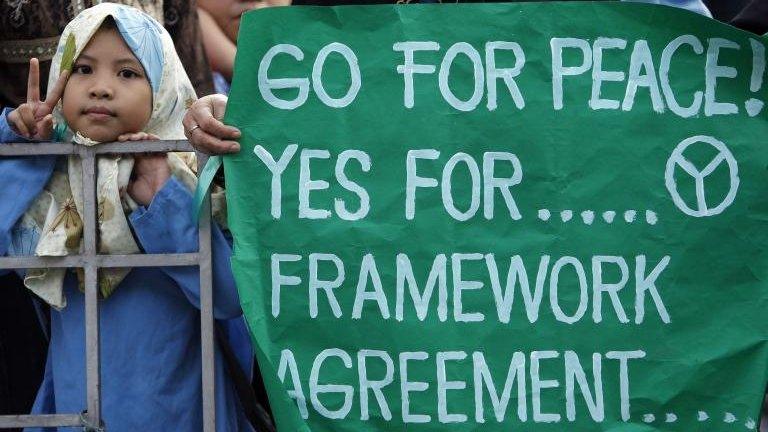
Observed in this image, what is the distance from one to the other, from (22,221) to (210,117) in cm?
60

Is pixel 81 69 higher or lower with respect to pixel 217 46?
lower

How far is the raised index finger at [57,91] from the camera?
4086mm

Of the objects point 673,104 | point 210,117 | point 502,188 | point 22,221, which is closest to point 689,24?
point 673,104

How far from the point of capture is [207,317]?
403 centimetres

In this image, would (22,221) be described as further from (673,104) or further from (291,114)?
(673,104)

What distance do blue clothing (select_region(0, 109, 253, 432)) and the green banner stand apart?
0.17m

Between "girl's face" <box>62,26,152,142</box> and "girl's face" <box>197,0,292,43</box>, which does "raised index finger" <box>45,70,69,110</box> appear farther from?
"girl's face" <box>197,0,292,43</box>

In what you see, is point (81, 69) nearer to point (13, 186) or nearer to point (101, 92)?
point (101, 92)

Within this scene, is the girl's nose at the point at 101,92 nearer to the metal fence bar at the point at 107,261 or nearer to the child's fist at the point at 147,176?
the child's fist at the point at 147,176

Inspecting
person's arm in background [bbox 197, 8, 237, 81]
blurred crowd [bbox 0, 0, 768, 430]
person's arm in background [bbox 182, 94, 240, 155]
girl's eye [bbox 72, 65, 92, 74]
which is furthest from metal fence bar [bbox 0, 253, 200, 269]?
person's arm in background [bbox 197, 8, 237, 81]

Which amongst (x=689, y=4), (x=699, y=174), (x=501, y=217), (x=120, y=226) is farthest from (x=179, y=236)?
(x=689, y=4)

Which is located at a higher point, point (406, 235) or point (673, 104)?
point (673, 104)

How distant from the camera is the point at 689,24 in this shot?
407cm

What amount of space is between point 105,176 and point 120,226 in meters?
0.13
